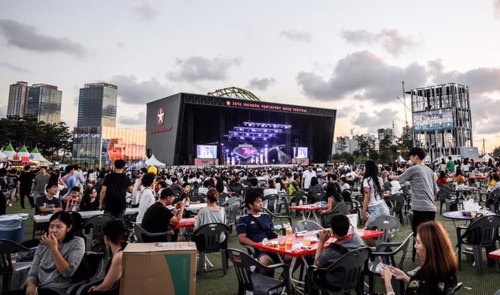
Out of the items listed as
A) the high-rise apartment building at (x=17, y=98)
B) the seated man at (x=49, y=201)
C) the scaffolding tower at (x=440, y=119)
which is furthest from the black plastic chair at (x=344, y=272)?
the high-rise apartment building at (x=17, y=98)

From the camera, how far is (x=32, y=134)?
38.9 metres

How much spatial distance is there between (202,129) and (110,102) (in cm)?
12496

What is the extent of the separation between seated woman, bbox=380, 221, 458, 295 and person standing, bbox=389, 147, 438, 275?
2.65m

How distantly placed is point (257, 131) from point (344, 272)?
39.0m

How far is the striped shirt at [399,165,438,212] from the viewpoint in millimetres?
4426

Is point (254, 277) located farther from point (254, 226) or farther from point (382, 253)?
point (382, 253)

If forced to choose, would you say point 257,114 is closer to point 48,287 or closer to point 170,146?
point 170,146

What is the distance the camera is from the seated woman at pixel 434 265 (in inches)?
77.4

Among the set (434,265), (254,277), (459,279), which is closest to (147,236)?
(254,277)

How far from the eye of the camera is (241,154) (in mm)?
39844

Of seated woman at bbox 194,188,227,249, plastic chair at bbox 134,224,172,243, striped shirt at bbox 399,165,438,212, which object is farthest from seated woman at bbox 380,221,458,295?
plastic chair at bbox 134,224,172,243

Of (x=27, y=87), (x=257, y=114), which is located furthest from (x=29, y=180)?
(x=27, y=87)

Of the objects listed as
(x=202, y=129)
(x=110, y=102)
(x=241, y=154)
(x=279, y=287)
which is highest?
(x=110, y=102)

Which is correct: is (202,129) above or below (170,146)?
above
